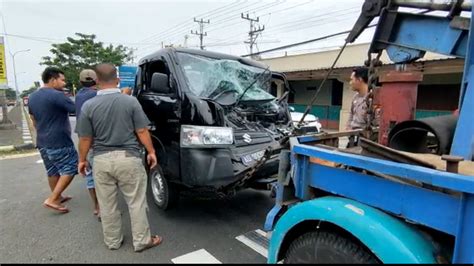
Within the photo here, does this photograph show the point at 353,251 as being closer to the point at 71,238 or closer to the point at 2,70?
the point at 71,238

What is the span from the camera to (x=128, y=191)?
3355 millimetres

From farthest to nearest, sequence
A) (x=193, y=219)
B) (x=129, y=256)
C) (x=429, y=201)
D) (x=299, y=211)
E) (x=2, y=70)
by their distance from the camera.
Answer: (x=2, y=70)
(x=193, y=219)
(x=129, y=256)
(x=299, y=211)
(x=429, y=201)

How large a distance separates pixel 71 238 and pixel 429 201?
355cm

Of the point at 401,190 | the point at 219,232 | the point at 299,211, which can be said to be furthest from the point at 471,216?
the point at 219,232

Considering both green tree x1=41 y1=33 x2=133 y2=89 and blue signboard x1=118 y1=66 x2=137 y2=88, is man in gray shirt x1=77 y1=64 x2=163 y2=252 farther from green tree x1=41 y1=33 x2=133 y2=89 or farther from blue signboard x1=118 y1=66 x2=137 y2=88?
green tree x1=41 y1=33 x2=133 y2=89

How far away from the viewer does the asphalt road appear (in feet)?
10.7

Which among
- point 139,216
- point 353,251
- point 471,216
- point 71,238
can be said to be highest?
point 471,216

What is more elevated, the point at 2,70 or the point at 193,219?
the point at 2,70

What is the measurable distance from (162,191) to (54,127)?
1.68 metres

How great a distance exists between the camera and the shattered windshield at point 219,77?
413 centimetres

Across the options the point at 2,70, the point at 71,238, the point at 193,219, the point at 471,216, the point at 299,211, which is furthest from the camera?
the point at 2,70

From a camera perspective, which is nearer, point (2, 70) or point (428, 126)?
point (428, 126)

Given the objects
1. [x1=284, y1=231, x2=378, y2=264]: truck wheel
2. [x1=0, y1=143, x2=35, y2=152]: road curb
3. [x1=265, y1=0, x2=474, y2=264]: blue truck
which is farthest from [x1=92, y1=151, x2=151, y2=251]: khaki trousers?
[x1=0, y1=143, x2=35, y2=152]: road curb

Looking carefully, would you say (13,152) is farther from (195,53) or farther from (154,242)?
(154,242)
